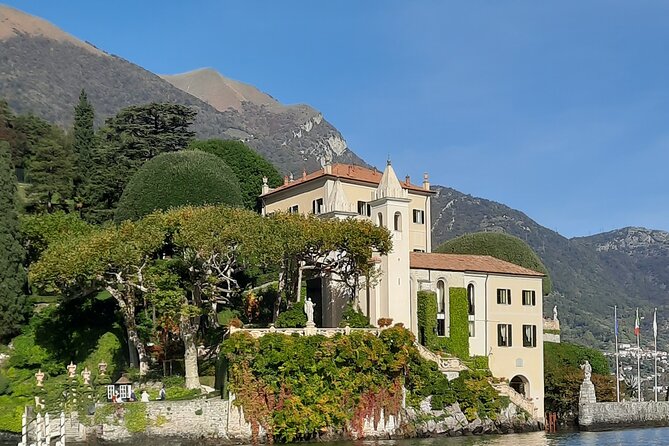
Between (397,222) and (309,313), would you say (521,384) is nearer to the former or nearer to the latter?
(397,222)

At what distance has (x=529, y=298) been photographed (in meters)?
62.6

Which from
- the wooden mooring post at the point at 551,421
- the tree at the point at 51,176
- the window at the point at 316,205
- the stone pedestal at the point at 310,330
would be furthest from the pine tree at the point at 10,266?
the wooden mooring post at the point at 551,421

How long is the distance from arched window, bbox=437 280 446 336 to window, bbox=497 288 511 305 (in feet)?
13.4

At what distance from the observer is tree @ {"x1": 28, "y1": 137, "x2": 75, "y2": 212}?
75.9 m

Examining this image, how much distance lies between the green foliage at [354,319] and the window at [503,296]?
11.1 m

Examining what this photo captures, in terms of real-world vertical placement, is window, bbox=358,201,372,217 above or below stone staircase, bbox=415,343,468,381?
above

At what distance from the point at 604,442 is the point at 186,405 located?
69.0ft

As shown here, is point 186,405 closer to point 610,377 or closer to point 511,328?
point 511,328

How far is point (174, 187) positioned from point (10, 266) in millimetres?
11987

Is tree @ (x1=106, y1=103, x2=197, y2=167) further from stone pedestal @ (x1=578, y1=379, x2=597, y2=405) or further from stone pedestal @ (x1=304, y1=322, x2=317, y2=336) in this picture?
stone pedestal @ (x1=578, y1=379, x2=597, y2=405)

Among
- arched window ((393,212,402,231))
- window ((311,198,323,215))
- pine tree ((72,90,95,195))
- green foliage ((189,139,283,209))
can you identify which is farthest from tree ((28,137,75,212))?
arched window ((393,212,402,231))

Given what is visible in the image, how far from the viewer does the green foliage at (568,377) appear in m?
63.8

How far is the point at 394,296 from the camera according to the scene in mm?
55625

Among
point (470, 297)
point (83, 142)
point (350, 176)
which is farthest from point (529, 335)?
point (83, 142)
